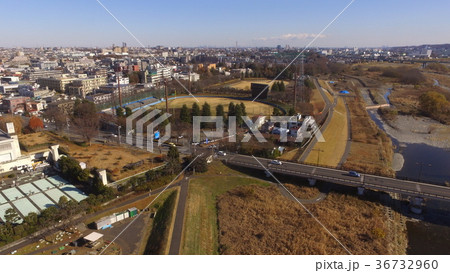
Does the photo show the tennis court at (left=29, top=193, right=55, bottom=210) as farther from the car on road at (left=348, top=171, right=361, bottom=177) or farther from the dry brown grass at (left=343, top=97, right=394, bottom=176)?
the dry brown grass at (left=343, top=97, right=394, bottom=176)

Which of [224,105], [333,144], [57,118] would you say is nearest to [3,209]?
[57,118]

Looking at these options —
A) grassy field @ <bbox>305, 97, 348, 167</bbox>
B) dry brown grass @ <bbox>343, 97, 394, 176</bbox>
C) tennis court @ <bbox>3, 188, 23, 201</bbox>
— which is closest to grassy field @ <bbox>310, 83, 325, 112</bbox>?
grassy field @ <bbox>305, 97, 348, 167</bbox>

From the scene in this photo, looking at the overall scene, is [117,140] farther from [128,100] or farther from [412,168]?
[412,168]

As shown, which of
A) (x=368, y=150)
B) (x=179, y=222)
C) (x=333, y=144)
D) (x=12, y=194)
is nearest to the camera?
(x=179, y=222)

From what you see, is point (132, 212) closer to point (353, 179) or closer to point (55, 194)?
point (55, 194)

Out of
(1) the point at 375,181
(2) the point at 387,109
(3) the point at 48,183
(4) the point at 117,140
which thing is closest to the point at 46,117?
(4) the point at 117,140

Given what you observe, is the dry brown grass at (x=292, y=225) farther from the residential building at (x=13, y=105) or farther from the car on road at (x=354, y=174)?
the residential building at (x=13, y=105)
